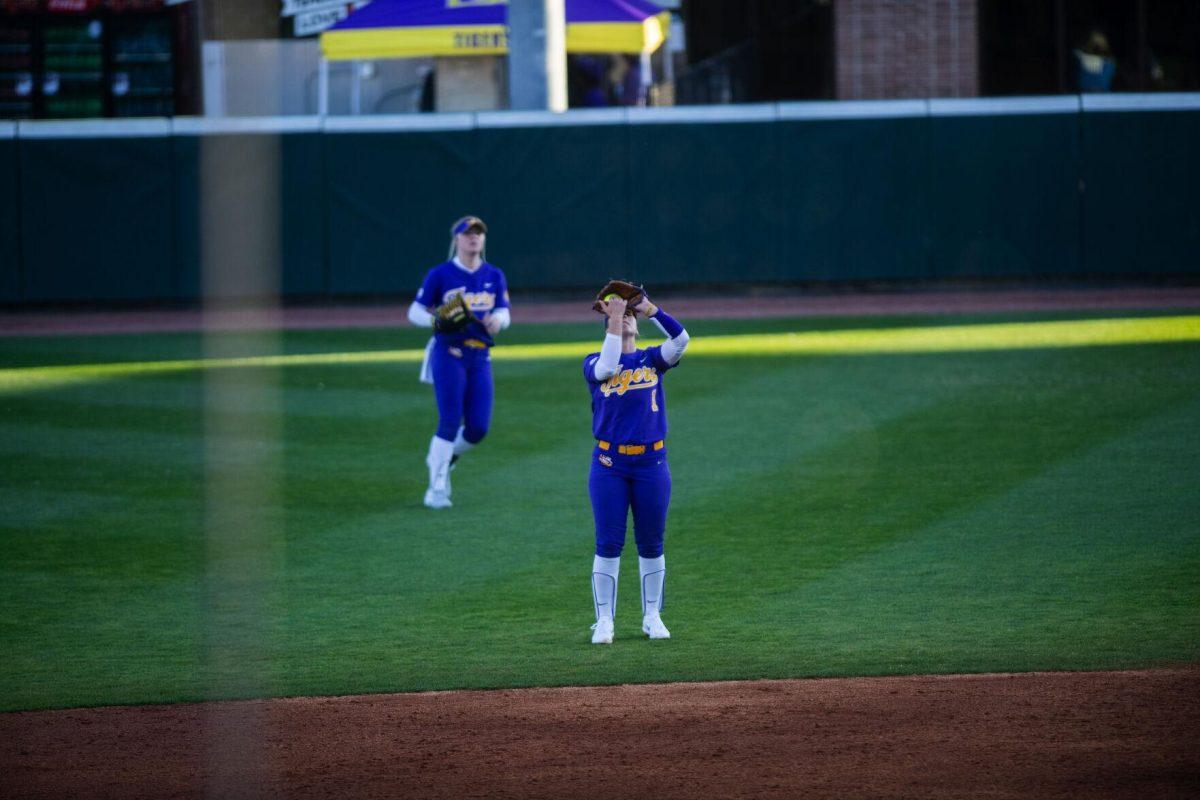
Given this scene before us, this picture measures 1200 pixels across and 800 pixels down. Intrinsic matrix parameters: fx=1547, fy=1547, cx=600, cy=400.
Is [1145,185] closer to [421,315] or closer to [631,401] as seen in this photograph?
[421,315]

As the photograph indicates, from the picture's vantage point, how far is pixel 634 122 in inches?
931

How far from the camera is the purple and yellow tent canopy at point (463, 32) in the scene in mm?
24375

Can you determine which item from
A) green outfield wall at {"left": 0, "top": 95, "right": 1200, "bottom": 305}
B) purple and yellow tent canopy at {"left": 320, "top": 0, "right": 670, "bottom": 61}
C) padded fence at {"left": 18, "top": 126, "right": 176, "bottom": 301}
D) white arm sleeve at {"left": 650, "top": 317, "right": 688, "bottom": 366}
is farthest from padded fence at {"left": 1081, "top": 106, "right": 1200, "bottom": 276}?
white arm sleeve at {"left": 650, "top": 317, "right": 688, "bottom": 366}

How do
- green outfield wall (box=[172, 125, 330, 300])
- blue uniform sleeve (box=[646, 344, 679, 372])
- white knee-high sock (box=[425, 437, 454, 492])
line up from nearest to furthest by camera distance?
blue uniform sleeve (box=[646, 344, 679, 372]), white knee-high sock (box=[425, 437, 454, 492]), green outfield wall (box=[172, 125, 330, 300])

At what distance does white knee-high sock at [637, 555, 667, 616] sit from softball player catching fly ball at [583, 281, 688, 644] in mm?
66

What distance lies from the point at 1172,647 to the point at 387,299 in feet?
59.8

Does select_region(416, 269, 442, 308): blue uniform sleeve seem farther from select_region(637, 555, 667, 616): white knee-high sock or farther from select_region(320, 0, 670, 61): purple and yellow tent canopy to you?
select_region(320, 0, 670, 61): purple and yellow tent canopy

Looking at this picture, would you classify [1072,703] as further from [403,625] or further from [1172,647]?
[403,625]

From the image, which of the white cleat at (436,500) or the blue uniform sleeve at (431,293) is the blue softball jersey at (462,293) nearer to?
the blue uniform sleeve at (431,293)

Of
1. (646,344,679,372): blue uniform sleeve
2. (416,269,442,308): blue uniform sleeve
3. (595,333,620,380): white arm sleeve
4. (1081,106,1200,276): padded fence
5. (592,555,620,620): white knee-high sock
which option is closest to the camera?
(595,333,620,380): white arm sleeve

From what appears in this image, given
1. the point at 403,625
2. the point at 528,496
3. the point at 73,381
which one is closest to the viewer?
the point at 403,625

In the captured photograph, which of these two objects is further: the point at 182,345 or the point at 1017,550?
the point at 182,345

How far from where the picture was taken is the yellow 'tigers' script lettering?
7.57m

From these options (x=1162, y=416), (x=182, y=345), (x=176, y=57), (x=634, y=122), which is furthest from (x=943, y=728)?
(x=176, y=57)
